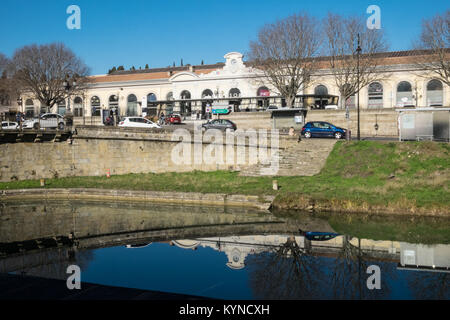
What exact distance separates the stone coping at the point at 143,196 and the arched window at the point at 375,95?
33.7m

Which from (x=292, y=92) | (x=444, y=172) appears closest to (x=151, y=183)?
(x=444, y=172)

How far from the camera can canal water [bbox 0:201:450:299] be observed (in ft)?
46.2

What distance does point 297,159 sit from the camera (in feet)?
106

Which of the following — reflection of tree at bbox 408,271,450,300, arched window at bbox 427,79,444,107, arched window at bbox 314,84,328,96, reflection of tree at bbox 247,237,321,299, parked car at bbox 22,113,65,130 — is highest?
arched window at bbox 314,84,328,96

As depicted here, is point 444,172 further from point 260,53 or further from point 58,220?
point 260,53

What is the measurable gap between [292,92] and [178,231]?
1217 inches

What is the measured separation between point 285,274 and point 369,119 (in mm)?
31158

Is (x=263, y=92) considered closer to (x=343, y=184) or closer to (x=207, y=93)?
→ (x=207, y=93)

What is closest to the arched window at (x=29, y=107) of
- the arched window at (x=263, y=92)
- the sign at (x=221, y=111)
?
the sign at (x=221, y=111)

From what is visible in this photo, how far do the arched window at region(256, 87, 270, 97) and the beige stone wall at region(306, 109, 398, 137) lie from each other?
14.2m

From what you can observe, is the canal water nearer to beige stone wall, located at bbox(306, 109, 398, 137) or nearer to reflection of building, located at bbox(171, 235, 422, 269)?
reflection of building, located at bbox(171, 235, 422, 269)

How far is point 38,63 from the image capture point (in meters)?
58.3

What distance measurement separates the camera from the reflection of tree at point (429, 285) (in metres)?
13.1

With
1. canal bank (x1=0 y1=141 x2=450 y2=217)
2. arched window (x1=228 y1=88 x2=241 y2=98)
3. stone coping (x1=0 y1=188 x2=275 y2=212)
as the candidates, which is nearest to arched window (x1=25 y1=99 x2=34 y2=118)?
arched window (x1=228 y1=88 x2=241 y2=98)
